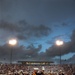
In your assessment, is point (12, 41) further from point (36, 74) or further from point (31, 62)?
point (36, 74)

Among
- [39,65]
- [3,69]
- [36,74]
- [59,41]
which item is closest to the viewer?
[36,74]

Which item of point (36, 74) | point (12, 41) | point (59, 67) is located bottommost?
point (36, 74)

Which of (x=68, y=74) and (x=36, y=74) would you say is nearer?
(x=36, y=74)

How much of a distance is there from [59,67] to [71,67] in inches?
81.2

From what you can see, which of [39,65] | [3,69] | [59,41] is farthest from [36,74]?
[39,65]

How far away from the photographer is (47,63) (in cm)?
4259

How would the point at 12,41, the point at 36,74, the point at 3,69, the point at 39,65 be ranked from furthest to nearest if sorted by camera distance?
the point at 39,65, the point at 3,69, the point at 12,41, the point at 36,74

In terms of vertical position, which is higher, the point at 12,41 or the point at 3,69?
the point at 12,41

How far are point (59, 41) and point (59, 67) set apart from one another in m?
5.75

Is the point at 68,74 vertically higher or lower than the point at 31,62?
lower

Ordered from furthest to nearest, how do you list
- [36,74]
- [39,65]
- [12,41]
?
[39,65] → [12,41] → [36,74]

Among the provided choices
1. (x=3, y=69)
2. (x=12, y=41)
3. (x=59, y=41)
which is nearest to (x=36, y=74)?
(x=12, y=41)

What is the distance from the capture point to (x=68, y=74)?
109 feet

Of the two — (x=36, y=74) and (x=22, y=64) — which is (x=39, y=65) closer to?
(x=22, y=64)
